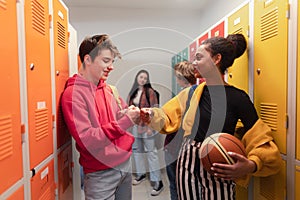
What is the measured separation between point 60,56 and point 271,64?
4.46ft

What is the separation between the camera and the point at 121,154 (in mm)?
1500

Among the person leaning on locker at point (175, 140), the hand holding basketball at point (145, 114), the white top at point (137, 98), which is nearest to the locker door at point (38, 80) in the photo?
the hand holding basketball at point (145, 114)

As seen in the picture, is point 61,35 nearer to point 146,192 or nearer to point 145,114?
point 145,114

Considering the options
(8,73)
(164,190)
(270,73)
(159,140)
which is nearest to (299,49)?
(270,73)

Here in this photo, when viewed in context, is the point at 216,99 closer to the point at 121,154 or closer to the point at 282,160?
the point at 282,160

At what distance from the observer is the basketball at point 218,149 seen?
1204 millimetres

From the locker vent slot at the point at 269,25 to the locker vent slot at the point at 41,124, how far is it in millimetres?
1356

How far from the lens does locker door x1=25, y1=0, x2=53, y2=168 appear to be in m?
1.15

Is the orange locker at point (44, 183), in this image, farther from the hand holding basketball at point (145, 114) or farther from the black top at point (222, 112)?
the black top at point (222, 112)

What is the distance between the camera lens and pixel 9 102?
3.07ft

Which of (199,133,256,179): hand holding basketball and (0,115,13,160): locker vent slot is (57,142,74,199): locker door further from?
(199,133,256,179): hand holding basketball

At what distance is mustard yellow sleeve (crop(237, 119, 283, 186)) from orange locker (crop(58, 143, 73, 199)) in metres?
1.14

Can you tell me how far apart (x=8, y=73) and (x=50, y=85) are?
1.75 ft

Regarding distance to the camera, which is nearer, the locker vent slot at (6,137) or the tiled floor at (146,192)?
the locker vent slot at (6,137)
